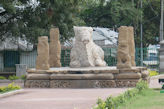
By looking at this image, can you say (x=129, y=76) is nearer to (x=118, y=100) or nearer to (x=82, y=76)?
(x=82, y=76)

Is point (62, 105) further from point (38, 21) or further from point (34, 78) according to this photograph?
point (38, 21)

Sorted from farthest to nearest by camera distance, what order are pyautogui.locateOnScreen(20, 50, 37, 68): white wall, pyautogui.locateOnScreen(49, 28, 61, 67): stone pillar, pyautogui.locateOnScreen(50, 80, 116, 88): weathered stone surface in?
1. pyautogui.locateOnScreen(20, 50, 37, 68): white wall
2. pyautogui.locateOnScreen(49, 28, 61, 67): stone pillar
3. pyautogui.locateOnScreen(50, 80, 116, 88): weathered stone surface

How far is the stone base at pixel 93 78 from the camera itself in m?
18.9

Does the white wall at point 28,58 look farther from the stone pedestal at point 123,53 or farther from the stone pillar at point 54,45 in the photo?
the stone pedestal at point 123,53

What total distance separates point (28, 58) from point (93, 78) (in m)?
16.3

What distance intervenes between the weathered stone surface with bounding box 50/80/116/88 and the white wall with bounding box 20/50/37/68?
42.9ft

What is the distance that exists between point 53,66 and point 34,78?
14.0 feet

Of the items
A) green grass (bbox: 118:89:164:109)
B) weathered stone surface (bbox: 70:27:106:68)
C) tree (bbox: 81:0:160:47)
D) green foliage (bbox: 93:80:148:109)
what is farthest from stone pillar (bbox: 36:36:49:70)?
tree (bbox: 81:0:160:47)

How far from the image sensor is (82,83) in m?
19.1

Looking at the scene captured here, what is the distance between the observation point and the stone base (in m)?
18.9

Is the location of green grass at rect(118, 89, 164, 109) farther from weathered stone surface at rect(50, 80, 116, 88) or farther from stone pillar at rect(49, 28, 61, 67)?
stone pillar at rect(49, 28, 61, 67)

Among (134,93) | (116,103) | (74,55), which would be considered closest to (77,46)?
(74,55)

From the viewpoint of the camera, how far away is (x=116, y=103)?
10.8m

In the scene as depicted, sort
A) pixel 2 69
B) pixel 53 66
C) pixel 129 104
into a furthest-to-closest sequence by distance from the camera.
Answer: pixel 2 69
pixel 53 66
pixel 129 104
